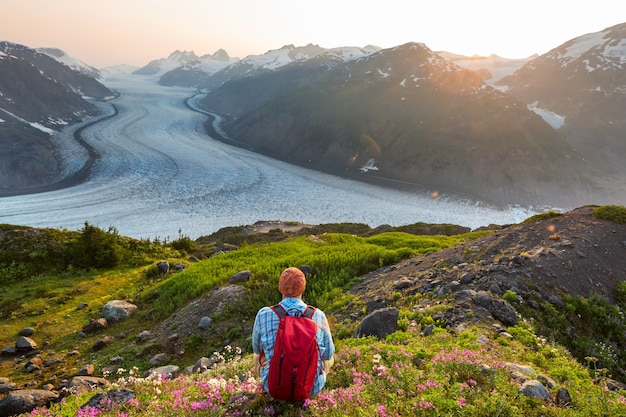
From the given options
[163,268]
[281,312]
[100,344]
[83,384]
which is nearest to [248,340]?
[83,384]

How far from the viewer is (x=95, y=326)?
1434 centimetres

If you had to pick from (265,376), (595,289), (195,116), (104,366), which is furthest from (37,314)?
(195,116)

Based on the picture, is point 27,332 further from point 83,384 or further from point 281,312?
point 281,312

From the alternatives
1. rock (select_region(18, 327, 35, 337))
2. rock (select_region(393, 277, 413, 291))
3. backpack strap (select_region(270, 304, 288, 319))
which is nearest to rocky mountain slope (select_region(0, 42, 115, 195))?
rock (select_region(18, 327, 35, 337))

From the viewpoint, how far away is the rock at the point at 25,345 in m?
12.5

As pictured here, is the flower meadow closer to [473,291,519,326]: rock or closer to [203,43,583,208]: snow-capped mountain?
[473,291,519,326]: rock

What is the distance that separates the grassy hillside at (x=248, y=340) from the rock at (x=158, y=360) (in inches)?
8.4

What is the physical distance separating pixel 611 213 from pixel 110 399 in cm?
2281

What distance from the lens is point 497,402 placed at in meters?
4.94

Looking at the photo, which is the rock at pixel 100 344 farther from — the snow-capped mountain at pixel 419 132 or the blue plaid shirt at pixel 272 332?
the snow-capped mountain at pixel 419 132

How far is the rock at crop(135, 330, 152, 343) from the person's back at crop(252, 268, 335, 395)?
9.91m

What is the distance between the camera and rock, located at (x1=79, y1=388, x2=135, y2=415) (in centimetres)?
566

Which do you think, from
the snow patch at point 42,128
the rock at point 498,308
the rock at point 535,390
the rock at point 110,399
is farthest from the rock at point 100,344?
the snow patch at point 42,128

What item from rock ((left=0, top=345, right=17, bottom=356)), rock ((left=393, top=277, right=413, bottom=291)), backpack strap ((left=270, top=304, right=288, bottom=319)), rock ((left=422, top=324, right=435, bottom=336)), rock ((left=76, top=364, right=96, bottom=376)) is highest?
backpack strap ((left=270, top=304, right=288, bottom=319))
